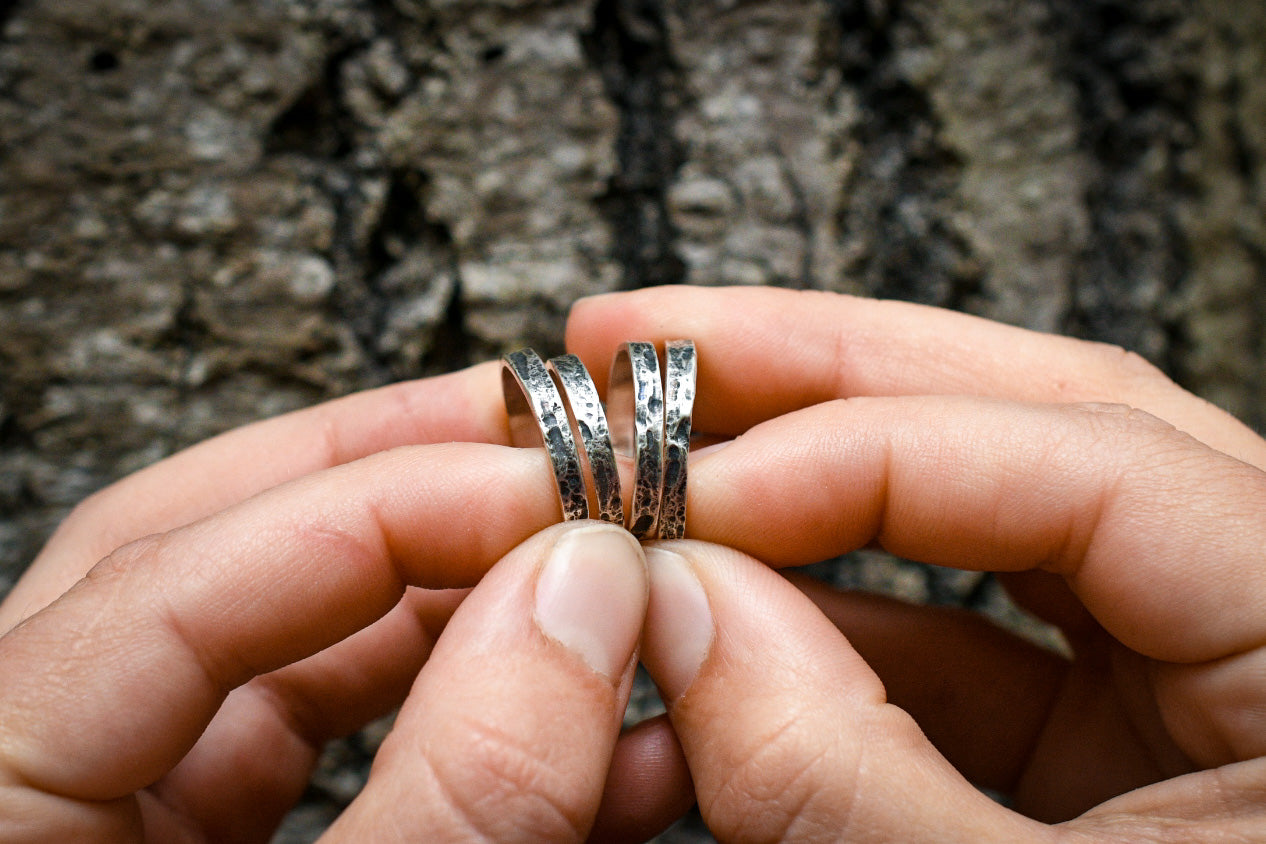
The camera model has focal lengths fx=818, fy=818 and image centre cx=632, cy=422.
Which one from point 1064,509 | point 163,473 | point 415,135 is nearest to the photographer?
point 1064,509

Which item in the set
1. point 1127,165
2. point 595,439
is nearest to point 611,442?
point 595,439

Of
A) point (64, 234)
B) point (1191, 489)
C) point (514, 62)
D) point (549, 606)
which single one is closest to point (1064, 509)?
point (1191, 489)

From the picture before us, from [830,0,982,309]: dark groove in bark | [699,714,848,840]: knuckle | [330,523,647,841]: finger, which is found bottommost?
[699,714,848,840]: knuckle

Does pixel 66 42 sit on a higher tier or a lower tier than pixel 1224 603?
higher

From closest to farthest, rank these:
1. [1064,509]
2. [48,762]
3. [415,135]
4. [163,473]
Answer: [48,762] → [1064,509] → [163,473] → [415,135]

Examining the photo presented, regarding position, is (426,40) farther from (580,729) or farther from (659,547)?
(580,729)

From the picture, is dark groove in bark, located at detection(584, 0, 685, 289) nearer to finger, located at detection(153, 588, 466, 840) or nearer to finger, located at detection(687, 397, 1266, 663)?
finger, located at detection(687, 397, 1266, 663)

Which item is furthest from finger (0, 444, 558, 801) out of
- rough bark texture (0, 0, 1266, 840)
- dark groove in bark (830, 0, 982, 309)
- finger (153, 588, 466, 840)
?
dark groove in bark (830, 0, 982, 309)

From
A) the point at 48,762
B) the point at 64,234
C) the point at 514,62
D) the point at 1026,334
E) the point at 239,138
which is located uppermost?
the point at 514,62
